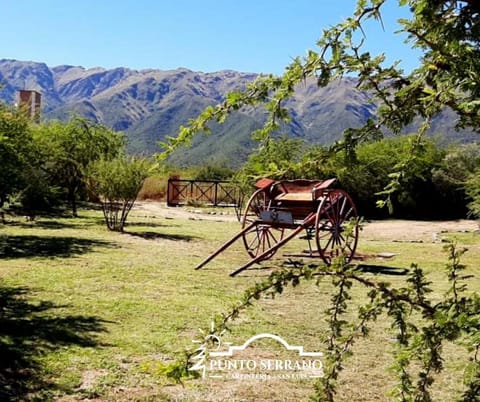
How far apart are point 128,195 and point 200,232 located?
8.55 feet

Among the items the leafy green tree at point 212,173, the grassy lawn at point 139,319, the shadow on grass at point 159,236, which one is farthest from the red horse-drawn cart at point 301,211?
the leafy green tree at point 212,173

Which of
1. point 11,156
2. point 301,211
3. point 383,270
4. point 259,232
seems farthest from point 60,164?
point 383,270

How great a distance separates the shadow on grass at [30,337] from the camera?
395cm

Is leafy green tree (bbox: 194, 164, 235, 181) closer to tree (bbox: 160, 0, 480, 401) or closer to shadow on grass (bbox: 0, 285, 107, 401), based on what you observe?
shadow on grass (bbox: 0, 285, 107, 401)

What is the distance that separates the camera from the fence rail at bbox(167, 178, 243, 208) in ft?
95.5

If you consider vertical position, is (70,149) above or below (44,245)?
above

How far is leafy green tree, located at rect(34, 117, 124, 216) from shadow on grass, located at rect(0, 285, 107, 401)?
10850mm

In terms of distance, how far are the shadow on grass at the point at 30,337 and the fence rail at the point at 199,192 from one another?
72.9 feet

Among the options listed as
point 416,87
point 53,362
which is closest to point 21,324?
→ point 53,362

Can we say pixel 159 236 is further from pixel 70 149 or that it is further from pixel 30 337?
pixel 30 337

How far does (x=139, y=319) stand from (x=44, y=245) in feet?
20.5

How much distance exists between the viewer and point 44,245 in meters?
11.4

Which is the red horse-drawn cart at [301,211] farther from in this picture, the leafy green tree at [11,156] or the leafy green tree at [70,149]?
the leafy green tree at [70,149]

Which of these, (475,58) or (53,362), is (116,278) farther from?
(475,58)
